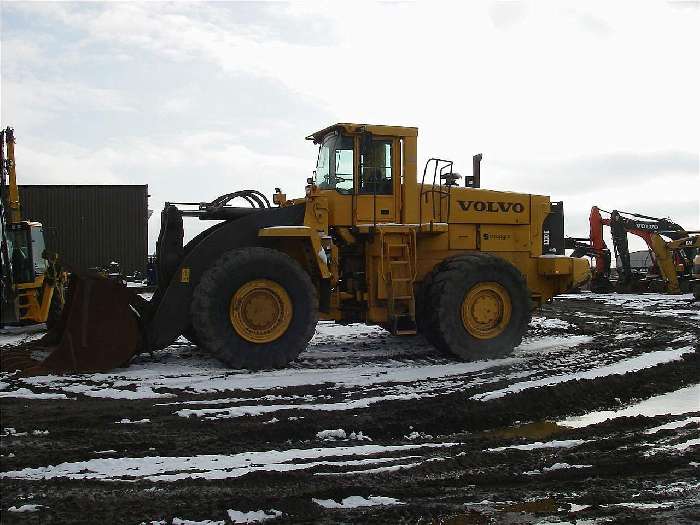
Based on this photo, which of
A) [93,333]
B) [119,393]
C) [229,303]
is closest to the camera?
[119,393]

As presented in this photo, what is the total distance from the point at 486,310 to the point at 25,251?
9757 mm

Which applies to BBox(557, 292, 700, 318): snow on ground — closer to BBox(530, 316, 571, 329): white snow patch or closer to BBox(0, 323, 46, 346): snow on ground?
BBox(530, 316, 571, 329): white snow patch

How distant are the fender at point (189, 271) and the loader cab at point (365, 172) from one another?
0.92 meters

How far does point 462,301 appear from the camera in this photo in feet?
29.3

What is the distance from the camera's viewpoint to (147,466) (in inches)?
174

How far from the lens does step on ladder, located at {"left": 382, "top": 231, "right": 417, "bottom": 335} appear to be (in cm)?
892

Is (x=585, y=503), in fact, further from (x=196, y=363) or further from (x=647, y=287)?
(x=647, y=287)

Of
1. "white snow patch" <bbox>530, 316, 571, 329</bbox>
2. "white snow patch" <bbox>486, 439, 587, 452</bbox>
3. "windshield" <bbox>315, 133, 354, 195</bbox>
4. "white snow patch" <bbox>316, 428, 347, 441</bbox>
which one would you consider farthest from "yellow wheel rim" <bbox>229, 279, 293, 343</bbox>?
"white snow patch" <bbox>530, 316, 571, 329</bbox>

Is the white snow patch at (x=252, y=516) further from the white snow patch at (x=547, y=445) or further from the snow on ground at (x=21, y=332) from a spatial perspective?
the snow on ground at (x=21, y=332)

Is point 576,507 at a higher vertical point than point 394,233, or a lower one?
lower

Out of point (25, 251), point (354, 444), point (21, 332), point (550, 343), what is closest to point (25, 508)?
point (354, 444)

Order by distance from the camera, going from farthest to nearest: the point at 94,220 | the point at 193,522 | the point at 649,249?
1. the point at 94,220
2. the point at 649,249
3. the point at 193,522

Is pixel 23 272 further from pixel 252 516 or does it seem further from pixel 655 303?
pixel 655 303

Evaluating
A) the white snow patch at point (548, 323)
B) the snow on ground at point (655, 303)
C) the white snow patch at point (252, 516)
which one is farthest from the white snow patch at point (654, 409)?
the snow on ground at point (655, 303)
